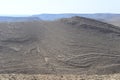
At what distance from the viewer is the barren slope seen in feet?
47.9

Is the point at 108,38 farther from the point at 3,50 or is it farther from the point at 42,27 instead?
the point at 3,50

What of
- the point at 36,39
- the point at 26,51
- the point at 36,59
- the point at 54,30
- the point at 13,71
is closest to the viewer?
the point at 13,71

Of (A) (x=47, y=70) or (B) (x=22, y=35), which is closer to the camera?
(A) (x=47, y=70)

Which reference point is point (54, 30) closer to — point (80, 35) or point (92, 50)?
point (80, 35)

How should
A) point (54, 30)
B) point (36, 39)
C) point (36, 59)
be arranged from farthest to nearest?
point (54, 30) → point (36, 39) → point (36, 59)

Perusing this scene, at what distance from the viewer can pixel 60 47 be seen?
58.5ft

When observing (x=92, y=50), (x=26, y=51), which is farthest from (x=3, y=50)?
(x=92, y=50)

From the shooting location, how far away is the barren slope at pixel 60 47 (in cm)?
1459

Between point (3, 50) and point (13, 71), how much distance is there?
12.9ft

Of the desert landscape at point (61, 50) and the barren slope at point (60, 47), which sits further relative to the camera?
the barren slope at point (60, 47)

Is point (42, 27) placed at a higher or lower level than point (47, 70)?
higher

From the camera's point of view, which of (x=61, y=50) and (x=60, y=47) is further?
(x=60, y=47)

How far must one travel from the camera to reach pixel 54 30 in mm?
21234

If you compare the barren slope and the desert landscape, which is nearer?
the desert landscape
